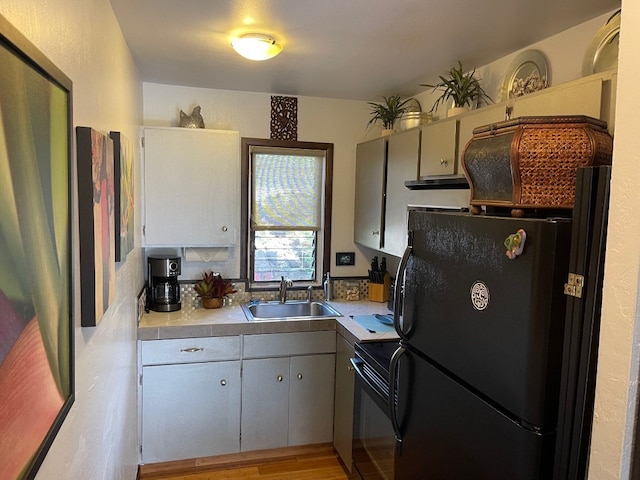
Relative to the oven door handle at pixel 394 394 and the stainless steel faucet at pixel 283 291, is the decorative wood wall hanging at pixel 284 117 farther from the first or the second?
the oven door handle at pixel 394 394

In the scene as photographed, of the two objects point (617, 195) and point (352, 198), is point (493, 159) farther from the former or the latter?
point (352, 198)

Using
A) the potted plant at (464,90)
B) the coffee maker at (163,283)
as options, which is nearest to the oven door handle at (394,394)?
the potted plant at (464,90)

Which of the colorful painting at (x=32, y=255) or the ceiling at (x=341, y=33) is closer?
the colorful painting at (x=32, y=255)

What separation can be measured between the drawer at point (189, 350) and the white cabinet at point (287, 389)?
0.11 meters

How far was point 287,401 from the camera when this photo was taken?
297 cm

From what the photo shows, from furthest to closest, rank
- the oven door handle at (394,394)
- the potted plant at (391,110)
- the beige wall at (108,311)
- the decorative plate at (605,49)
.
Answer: the potted plant at (391,110), the oven door handle at (394,394), the decorative plate at (605,49), the beige wall at (108,311)

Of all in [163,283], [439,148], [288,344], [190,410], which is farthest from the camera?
[163,283]

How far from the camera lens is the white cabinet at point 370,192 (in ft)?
9.82

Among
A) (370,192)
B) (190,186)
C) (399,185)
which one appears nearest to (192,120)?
(190,186)

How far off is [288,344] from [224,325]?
417 millimetres

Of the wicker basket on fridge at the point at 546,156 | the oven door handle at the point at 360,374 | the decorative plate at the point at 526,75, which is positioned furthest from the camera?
the oven door handle at the point at 360,374

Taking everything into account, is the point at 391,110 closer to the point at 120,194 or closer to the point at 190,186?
the point at 190,186

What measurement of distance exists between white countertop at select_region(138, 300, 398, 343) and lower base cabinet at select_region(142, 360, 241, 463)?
20 centimetres

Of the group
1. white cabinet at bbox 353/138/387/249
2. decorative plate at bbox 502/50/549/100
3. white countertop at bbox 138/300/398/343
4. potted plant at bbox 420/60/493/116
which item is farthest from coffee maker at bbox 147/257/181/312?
decorative plate at bbox 502/50/549/100
